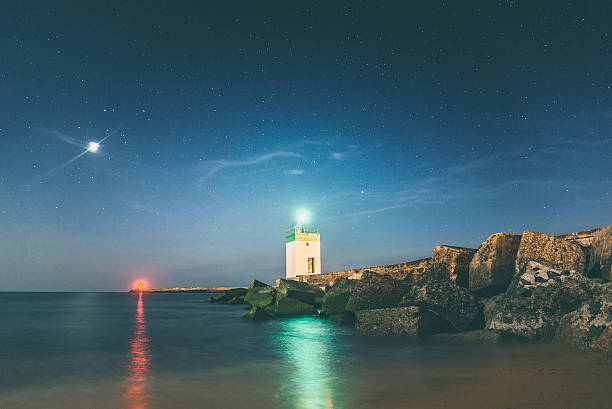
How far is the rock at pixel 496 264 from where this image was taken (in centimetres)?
917

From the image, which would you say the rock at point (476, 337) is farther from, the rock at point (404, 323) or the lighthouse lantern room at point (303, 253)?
the lighthouse lantern room at point (303, 253)

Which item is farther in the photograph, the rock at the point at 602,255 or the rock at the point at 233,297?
the rock at the point at 233,297

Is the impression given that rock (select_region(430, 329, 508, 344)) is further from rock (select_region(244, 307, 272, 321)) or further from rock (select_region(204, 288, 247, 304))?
rock (select_region(204, 288, 247, 304))

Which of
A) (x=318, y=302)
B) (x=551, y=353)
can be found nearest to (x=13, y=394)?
(x=551, y=353)

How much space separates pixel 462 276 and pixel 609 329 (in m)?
4.56

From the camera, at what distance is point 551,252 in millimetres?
8453

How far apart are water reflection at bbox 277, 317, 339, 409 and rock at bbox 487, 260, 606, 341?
2933 mm

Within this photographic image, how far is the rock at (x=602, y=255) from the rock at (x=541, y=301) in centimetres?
93

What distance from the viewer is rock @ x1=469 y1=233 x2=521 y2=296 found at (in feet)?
30.1

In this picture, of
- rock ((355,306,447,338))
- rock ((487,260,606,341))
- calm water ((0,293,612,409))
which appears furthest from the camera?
rock ((355,306,447,338))

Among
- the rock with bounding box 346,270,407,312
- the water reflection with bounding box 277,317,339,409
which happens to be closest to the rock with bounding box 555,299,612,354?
the water reflection with bounding box 277,317,339,409

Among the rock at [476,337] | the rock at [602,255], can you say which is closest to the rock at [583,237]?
the rock at [602,255]

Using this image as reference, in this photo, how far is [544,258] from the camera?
329 inches

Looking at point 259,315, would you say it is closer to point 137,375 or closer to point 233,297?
point 137,375
